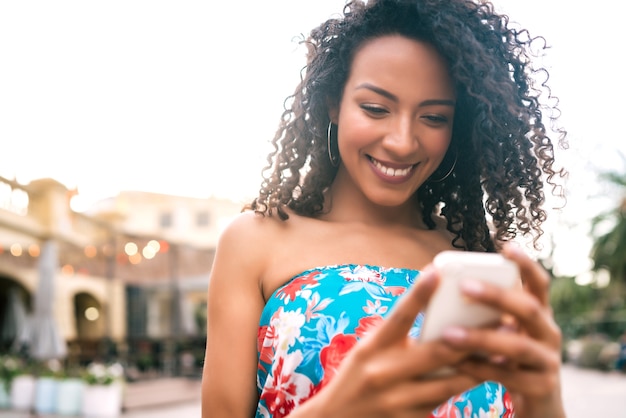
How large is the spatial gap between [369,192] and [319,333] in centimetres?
33

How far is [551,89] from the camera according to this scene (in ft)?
5.61

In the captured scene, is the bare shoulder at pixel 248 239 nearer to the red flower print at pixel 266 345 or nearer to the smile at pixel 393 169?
the red flower print at pixel 266 345

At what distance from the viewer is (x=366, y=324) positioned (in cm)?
134

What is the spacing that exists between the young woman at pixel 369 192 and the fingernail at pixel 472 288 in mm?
451

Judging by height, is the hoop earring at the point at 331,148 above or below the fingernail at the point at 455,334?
above

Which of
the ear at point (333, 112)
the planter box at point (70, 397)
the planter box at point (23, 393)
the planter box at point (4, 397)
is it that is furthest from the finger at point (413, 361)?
the planter box at point (4, 397)

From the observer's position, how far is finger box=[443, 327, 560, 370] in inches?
28.1

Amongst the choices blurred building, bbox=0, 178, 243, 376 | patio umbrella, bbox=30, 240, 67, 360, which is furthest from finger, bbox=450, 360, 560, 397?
blurred building, bbox=0, 178, 243, 376

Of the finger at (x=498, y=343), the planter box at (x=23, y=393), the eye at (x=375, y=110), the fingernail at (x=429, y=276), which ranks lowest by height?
the planter box at (x=23, y=393)

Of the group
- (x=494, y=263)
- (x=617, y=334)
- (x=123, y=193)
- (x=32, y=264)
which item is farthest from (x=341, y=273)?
(x=123, y=193)

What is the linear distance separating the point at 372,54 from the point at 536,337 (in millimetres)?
849

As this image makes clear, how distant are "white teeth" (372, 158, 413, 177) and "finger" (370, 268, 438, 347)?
70cm

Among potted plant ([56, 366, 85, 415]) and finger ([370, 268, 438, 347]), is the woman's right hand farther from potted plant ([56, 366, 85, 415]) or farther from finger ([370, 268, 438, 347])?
potted plant ([56, 366, 85, 415])

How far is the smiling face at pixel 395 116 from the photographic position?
53.1 inches
